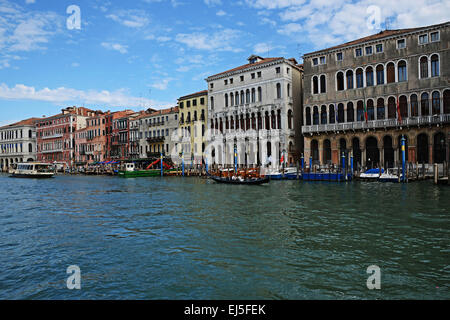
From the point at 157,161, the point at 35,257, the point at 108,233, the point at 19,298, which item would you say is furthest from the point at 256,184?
the point at 157,161

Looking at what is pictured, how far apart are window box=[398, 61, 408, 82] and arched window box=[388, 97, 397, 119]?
68.9 inches

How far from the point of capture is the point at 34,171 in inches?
1694

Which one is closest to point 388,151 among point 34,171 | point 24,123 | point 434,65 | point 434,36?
point 434,65

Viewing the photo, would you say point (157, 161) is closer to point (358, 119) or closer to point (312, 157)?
point (312, 157)

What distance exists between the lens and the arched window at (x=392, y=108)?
29.4m

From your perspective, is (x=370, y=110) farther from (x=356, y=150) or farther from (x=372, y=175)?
(x=372, y=175)

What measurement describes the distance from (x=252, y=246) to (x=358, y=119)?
26836mm

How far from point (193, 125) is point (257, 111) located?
11.1 m

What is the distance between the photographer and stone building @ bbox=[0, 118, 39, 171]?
7188 centimetres

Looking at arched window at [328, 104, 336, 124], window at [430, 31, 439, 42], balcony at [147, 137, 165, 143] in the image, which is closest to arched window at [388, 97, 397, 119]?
arched window at [328, 104, 336, 124]

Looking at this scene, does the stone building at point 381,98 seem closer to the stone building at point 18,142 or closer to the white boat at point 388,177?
the white boat at point 388,177

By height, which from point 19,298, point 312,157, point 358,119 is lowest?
point 19,298

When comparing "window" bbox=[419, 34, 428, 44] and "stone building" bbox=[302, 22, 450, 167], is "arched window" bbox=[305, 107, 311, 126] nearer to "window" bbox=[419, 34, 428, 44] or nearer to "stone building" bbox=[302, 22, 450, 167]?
"stone building" bbox=[302, 22, 450, 167]

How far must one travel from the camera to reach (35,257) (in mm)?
7230
